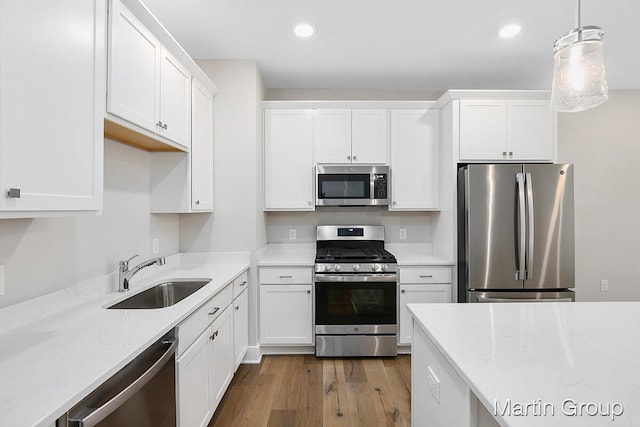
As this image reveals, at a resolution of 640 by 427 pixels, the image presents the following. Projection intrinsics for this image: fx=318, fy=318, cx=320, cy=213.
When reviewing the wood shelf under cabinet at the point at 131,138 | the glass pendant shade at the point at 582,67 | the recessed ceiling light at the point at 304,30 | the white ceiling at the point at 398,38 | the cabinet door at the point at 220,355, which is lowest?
the cabinet door at the point at 220,355

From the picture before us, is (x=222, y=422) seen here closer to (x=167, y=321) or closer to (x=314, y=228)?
(x=167, y=321)

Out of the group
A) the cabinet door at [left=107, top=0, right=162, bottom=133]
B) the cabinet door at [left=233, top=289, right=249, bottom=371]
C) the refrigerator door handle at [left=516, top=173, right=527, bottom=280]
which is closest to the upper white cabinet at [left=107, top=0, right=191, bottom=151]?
the cabinet door at [left=107, top=0, right=162, bottom=133]

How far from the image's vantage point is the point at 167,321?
1.36 m

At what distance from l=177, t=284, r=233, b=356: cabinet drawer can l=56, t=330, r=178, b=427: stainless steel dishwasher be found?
0.08 meters

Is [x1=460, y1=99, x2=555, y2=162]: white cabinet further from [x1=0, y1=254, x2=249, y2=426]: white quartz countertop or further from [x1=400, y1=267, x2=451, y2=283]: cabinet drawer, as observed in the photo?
[x1=0, y1=254, x2=249, y2=426]: white quartz countertop

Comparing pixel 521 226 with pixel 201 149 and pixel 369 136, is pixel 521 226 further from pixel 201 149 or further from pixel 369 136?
pixel 201 149

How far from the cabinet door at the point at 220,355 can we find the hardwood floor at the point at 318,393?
22cm

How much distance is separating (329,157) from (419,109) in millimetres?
1027

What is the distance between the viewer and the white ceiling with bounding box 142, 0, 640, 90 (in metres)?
2.11

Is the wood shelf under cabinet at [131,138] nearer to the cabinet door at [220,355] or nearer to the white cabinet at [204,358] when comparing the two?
the white cabinet at [204,358]

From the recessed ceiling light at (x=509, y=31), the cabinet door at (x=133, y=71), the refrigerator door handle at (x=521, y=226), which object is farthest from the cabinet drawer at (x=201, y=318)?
the recessed ceiling light at (x=509, y=31)

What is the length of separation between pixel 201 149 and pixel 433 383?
2.25 metres

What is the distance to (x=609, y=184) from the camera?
367 centimetres

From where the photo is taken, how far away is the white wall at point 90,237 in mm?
1325
